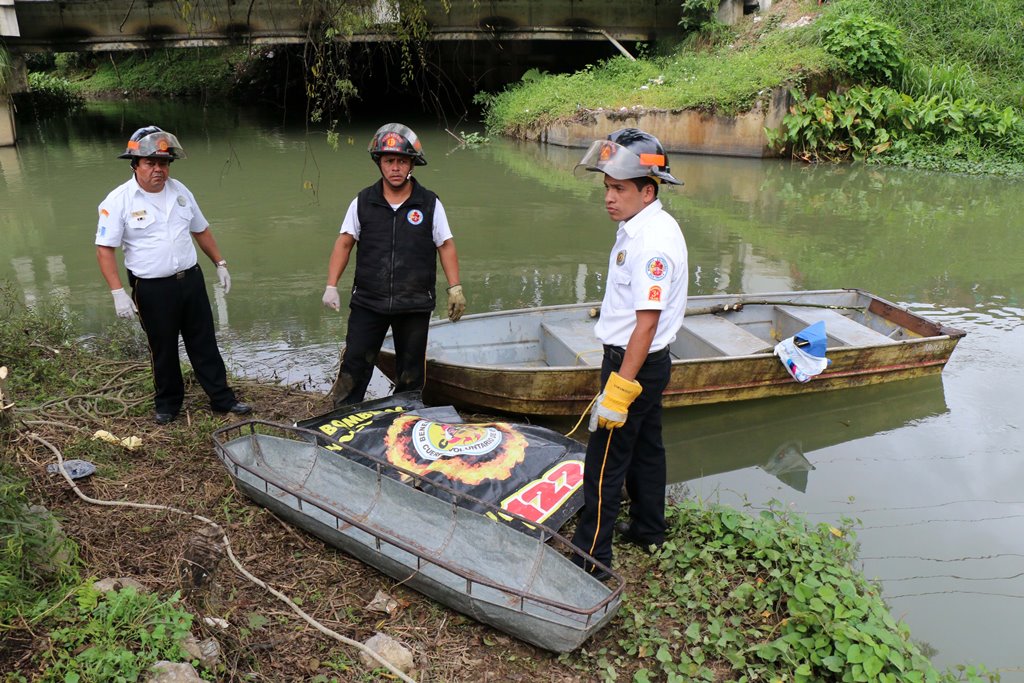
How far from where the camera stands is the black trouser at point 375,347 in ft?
15.8

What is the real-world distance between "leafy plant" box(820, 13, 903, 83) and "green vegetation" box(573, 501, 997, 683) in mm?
14763

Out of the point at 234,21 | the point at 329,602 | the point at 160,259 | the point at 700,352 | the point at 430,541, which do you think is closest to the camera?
the point at 329,602

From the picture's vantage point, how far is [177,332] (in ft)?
15.7

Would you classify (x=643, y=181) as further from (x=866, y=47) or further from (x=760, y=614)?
(x=866, y=47)

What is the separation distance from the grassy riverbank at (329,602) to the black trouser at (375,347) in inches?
37.7

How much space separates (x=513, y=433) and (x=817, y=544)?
166 cm

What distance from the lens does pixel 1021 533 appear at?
468 centimetres

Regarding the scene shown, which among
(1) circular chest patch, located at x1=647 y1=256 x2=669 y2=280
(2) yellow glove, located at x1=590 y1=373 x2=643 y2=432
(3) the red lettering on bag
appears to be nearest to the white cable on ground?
(3) the red lettering on bag

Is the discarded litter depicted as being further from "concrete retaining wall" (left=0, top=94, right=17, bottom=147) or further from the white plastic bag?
"concrete retaining wall" (left=0, top=94, right=17, bottom=147)

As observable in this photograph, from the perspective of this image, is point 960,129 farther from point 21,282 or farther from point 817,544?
point 21,282

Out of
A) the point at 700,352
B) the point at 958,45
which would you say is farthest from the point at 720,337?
the point at 958,45

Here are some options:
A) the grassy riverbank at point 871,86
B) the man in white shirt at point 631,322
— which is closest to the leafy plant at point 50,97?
Answer: the grassy riverbank at point 871,86

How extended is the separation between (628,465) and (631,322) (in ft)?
2.29

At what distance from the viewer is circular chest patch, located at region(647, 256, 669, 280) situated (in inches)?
127
